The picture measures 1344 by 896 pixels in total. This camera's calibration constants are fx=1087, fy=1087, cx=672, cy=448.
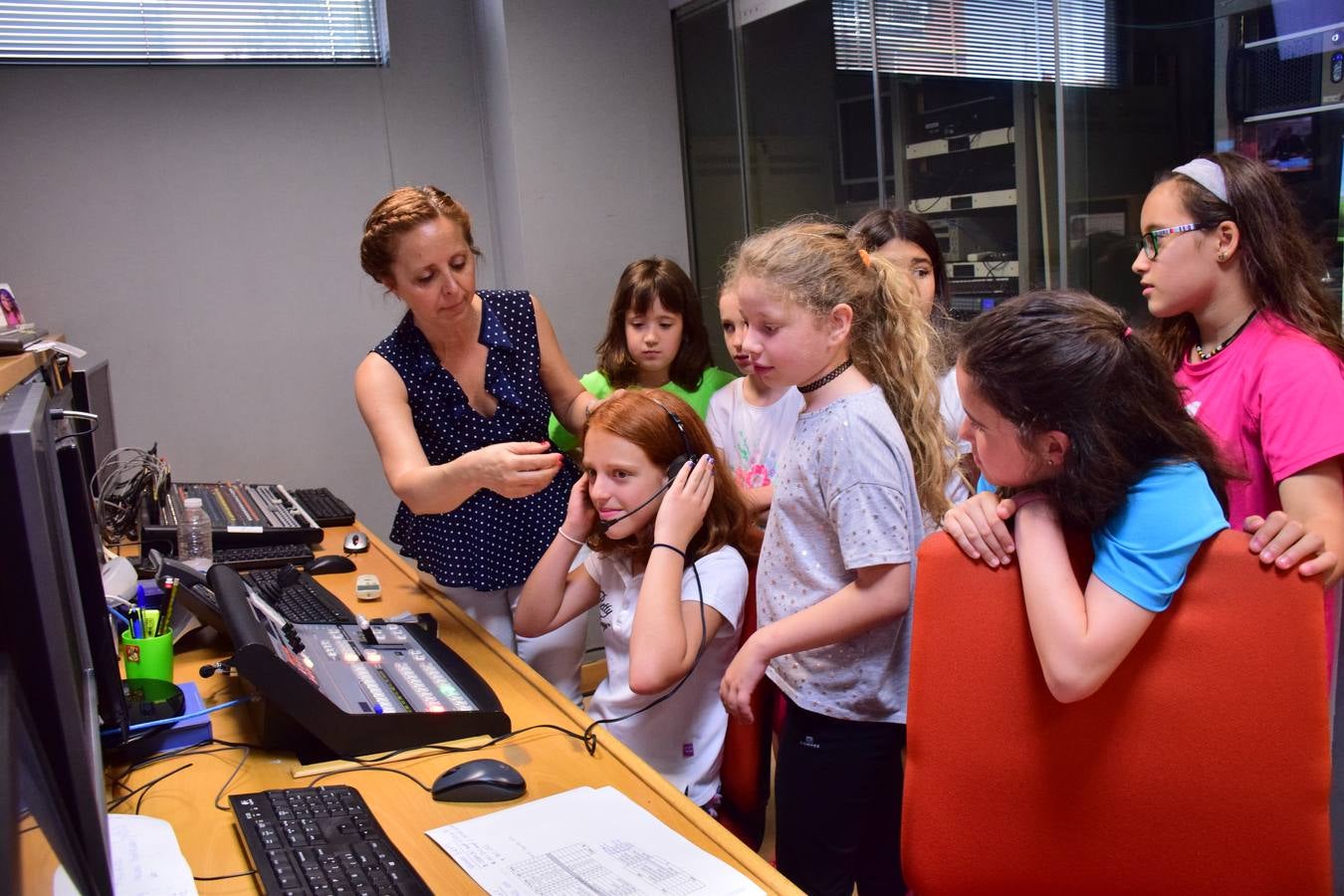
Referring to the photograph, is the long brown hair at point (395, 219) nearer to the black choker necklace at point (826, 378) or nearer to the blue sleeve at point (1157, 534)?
the black choker necklace at point (826, 378)

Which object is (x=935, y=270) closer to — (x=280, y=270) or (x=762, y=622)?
(x=762, y=622)

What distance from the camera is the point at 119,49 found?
352cm

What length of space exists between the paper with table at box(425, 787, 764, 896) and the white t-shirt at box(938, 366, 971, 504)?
91 cm

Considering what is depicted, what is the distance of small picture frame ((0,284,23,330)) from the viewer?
9.98 ft

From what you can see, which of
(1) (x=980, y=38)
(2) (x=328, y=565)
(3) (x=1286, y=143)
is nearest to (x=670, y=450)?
(2) (x=328, y=565)

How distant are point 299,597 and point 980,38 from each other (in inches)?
78.7

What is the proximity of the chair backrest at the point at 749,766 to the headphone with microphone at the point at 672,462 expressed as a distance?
21cm

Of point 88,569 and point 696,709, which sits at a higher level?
point 88,569

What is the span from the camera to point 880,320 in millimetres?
1703

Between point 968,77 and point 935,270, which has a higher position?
point 968,77

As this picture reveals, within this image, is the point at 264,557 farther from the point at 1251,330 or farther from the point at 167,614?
the point at 1251,330

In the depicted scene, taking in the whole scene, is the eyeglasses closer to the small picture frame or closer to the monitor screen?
the monitor screen

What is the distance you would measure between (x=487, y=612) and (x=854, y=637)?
2.83 ft

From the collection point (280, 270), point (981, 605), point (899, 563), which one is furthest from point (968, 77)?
point (280, 270)
